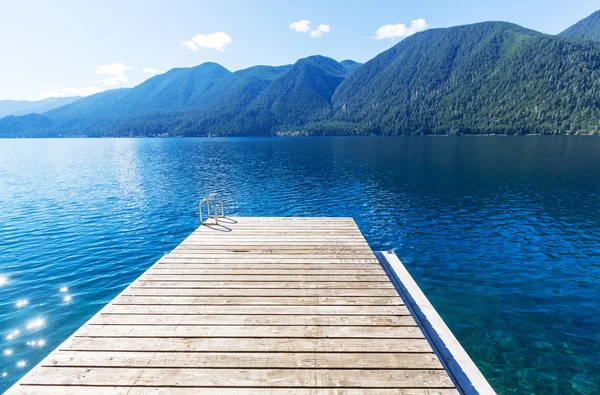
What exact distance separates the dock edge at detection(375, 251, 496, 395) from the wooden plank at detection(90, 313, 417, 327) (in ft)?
4.17

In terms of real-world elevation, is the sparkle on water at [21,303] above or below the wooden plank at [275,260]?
below

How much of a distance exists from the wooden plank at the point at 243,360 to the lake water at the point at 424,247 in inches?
215

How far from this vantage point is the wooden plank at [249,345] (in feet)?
16.6

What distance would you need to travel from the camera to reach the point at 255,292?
7160 mm

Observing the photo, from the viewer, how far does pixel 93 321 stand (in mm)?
5945

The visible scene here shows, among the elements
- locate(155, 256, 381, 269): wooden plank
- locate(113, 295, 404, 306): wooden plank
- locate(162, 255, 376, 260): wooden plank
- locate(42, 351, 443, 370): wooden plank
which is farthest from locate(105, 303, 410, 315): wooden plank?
locate(162, 255, 376, 260): wooden plank

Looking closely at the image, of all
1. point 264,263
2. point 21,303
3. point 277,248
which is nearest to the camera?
point 264,263

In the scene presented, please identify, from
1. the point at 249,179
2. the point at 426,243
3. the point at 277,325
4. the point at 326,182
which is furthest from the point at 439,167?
the point at 277,325

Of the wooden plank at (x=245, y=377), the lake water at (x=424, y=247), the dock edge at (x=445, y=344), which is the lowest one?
the lake water at (x=424, y=247)

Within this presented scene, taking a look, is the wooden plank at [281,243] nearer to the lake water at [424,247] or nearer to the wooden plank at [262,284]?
the wooden plank at [262,284]

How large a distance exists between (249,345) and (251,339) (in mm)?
170

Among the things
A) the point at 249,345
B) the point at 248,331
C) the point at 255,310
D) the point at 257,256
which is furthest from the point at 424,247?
the point at 249,345

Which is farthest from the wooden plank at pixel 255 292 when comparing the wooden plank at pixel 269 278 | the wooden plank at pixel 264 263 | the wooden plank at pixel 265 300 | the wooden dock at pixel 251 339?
the wooden plank at pixel 264 263

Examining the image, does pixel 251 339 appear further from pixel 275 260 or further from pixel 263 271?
pixel 275 260
